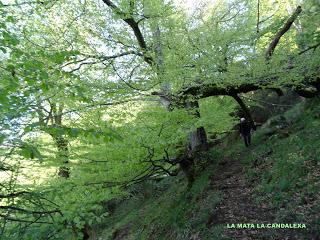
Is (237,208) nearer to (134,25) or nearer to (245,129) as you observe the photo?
(245,129)

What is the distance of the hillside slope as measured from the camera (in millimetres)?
7266

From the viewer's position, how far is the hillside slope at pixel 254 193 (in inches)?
286

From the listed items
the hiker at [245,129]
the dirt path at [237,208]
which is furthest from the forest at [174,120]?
→ the hiker at [245,129]

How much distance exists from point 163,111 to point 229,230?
3.49 meters

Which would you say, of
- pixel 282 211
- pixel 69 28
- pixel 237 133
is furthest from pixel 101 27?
pixel 237 133

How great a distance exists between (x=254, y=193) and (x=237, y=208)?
0.97m

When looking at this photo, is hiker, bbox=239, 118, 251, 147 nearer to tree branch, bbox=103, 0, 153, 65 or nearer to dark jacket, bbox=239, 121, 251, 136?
dark jacket, bbox=239, 121, 251, 136

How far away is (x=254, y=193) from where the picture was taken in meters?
9.20

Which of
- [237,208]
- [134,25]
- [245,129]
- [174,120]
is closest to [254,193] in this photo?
[237,208]

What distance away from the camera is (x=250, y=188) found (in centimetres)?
974

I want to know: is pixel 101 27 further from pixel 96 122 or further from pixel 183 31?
pixel 96 122

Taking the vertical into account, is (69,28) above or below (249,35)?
above

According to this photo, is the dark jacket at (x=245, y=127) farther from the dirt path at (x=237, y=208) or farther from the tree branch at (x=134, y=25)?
the tree branch at (x=134, y=25)

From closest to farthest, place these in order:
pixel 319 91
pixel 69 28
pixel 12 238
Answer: pixel 12 238 < pixel 69 28 < pixel 319 91
